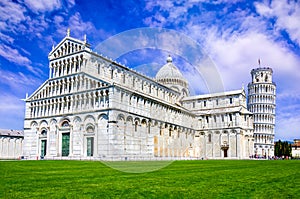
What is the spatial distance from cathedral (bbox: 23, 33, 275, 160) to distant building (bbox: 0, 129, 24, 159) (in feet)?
51.7

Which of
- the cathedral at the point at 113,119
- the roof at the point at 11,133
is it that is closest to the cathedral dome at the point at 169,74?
the cathedral at the point at 113,119

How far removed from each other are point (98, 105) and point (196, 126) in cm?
3978

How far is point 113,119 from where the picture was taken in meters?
48.9

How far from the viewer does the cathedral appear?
50.8m

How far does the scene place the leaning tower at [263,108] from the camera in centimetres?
11044

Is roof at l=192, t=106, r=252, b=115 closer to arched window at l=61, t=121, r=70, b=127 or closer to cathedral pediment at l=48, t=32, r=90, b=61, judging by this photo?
arched window at l=61, t=121, r=70, b=127

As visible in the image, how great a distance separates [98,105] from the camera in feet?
169

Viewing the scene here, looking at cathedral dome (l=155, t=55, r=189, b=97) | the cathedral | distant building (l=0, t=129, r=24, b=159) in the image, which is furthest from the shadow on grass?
cathedral dome (l=155, t=55, r=189, b=97)

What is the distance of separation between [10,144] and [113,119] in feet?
137

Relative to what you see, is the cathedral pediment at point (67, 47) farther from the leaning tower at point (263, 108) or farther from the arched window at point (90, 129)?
the leaning tower at point (263, 108)

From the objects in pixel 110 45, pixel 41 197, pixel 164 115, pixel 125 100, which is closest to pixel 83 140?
pixel 125 100

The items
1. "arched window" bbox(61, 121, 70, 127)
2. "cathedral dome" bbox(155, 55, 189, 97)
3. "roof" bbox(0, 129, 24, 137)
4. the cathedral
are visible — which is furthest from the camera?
"cathedral dome" bbox(155, 55, 189, 97)

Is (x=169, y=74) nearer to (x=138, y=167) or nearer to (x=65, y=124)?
(x=65, y=124)

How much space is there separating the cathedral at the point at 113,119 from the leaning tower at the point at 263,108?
101 ft
